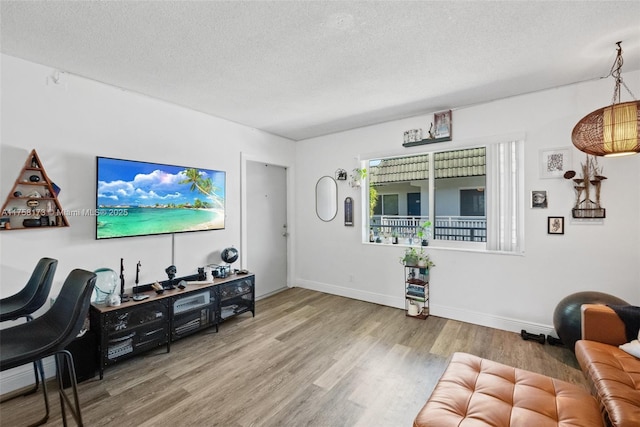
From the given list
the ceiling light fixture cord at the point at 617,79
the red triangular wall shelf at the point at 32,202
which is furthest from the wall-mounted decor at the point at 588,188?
the red triangular wall shelf at the point at 32,202

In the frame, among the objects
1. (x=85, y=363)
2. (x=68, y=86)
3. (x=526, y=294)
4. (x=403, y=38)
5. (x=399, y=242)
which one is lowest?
(x=85, y=363)

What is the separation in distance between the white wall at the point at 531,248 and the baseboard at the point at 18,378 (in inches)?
134

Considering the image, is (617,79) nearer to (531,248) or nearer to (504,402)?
(531,248)

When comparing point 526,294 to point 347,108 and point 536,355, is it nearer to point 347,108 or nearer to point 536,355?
point 536,355

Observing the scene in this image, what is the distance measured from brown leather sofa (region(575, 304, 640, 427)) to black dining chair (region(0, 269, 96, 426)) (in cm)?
261

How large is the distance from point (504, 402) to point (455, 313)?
2.18 metres

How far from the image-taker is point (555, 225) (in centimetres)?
288

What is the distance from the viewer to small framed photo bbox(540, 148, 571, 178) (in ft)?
9.25

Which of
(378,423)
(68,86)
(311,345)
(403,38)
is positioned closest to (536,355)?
(378,423)

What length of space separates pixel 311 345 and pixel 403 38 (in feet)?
9.19

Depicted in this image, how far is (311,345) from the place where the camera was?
2.85 meters

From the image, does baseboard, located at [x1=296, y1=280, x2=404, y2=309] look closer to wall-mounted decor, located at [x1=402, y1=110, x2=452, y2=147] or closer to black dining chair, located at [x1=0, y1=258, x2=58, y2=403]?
wall-mounted decor, located at [x1=402, y1=110, x2=452, y2=147]

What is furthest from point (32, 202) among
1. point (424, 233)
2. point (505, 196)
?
point (505, 196)

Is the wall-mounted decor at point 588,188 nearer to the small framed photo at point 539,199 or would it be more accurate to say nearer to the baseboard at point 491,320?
the small framed photo at point 539,199
